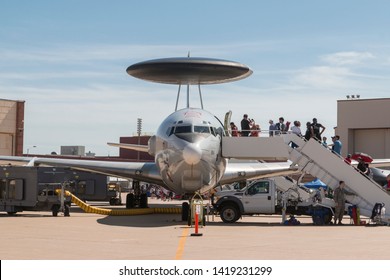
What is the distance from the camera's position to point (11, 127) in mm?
90438

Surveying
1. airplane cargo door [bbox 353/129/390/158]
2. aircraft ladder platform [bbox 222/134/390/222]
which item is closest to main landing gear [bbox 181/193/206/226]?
aircraft ladder platform [bbox 222/134/390/222]

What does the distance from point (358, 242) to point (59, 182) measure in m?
19.5

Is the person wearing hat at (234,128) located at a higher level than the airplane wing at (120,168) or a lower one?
higher

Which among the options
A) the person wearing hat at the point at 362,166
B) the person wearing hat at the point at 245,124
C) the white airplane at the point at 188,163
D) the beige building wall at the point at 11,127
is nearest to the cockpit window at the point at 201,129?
the white airplane at the point at 188,163

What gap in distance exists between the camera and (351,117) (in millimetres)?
92250

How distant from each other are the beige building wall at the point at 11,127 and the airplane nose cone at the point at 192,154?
64200 mm

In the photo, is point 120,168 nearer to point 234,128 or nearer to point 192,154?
point 234,128

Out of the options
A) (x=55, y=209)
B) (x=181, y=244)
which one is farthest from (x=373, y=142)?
(x=181, y=244)

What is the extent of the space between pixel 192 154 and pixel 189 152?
163 mm

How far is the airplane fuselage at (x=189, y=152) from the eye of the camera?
29.7 m

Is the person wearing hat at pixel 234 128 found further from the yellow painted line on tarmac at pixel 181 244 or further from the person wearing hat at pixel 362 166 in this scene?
the yellow painted line on tarmac at pixel 181 244

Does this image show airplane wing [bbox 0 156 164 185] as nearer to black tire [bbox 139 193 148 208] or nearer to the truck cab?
black tire [bbox 139 193 148 208]

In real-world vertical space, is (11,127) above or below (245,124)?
above
